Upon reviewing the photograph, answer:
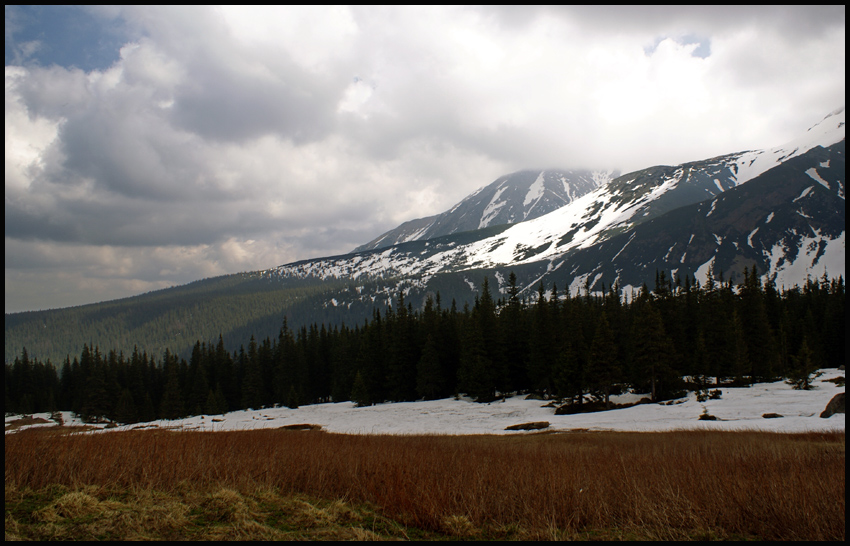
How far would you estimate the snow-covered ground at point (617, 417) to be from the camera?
30.0 m

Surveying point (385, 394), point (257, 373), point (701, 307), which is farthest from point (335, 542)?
point (257, 373)

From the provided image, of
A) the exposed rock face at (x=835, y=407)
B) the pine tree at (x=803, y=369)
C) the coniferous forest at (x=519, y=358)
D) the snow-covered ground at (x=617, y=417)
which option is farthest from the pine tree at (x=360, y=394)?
the pine tree at (x=803, y=369)

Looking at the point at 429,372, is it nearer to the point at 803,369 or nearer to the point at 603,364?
the point at 603,364

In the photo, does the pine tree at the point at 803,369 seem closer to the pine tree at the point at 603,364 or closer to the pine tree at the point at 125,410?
the pine tree at the point at 603,364

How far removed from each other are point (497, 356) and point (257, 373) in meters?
48.0

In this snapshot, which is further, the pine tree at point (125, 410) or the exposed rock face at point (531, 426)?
the pine tree at point (125, 410)

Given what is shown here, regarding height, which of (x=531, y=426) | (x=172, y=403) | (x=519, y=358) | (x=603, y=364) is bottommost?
(x=172, y=403)

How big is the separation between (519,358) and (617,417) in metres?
25.8

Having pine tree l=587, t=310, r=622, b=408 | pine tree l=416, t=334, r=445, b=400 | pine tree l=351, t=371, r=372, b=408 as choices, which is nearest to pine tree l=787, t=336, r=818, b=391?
pine tree l=587, t=310, r=622, b=408

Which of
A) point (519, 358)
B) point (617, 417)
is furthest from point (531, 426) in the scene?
point (519, 358)

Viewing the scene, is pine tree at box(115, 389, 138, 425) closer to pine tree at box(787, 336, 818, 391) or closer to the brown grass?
the brown grass

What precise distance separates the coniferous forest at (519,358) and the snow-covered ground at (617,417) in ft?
14.2

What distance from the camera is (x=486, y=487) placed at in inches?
376

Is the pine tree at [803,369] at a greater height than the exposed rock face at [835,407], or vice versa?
the exposed rock face at [835,407]
